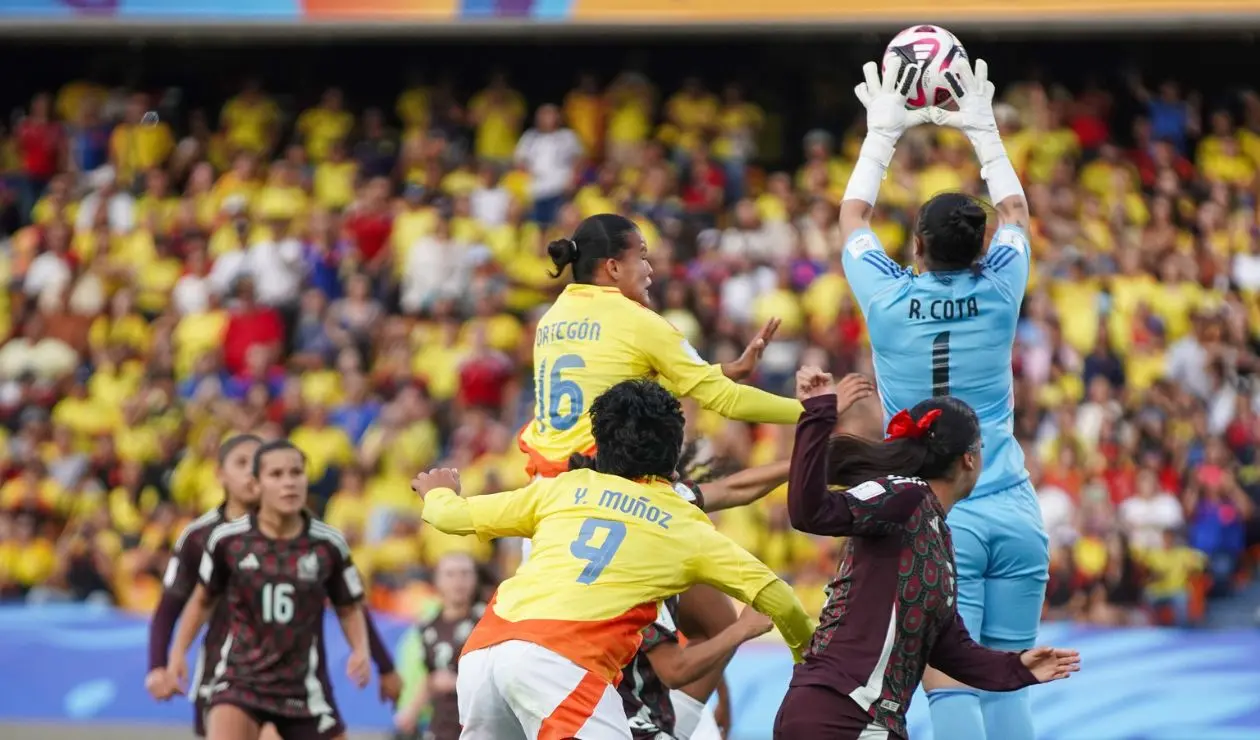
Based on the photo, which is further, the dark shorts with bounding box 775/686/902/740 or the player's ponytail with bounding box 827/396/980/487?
the player's ponytail with bounding box 827/396/980/487

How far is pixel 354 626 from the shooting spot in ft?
30.8

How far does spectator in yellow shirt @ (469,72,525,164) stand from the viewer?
19.5 m

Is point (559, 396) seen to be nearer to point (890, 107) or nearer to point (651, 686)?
point (651, 686)

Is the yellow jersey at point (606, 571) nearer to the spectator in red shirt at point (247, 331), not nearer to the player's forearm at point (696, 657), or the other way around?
the player's forearm at point (696, 657)

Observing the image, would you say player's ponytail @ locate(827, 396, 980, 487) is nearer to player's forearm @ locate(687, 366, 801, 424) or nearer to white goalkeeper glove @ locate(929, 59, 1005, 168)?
player's forearm @ locate(687, 366, 801, 424)

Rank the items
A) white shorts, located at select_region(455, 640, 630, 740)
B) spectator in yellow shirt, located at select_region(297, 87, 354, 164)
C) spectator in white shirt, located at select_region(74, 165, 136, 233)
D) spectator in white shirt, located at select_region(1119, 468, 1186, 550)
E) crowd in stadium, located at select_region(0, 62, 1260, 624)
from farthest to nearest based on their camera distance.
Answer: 1. spectator in yellow shirt, located at select_region(297, 87, 354, 164)
2. spectator in white shirt, located at select_region(74, 165, 136, 233)
3. crowd in stadium, located at select_region(0, 62, 1260, 624)
4. spectator in white shirt, located at select_region(1119, 468, 1186, 550)
5. white shorts, located at select_region(455, 640, 630, 740)

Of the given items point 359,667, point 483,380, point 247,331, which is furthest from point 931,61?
point 247,331

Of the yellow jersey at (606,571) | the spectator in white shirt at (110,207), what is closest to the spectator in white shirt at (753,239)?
the spectator in white shirt at (110,207)

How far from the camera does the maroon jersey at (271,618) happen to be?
8.98m

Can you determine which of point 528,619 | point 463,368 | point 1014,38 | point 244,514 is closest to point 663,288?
point 463,368

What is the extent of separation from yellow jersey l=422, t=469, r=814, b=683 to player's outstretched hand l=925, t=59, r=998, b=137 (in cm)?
196

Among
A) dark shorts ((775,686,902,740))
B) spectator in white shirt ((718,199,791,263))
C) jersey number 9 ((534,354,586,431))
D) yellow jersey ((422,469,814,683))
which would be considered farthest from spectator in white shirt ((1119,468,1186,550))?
dark shorts ((775,686,902,740))

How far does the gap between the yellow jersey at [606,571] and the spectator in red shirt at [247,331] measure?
38.6 ft

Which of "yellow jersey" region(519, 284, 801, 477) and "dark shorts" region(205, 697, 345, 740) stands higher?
"yellow jersey" region(519, 284, 801, 477)
